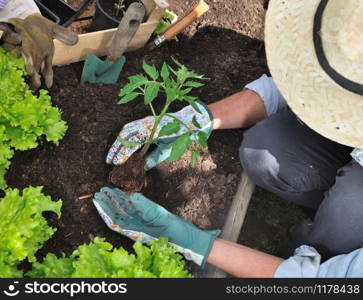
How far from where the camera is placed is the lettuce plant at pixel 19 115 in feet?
6.31

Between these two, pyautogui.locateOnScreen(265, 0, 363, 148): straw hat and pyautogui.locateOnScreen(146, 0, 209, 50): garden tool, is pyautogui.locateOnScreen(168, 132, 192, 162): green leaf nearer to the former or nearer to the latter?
pyautogui.locateOnScreen(265, 0, 363, 148): straw hat

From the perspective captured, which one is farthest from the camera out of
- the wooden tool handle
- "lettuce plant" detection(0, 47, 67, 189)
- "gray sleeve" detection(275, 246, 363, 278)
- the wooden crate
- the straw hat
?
the wooden tool handle

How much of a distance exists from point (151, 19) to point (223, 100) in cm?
51

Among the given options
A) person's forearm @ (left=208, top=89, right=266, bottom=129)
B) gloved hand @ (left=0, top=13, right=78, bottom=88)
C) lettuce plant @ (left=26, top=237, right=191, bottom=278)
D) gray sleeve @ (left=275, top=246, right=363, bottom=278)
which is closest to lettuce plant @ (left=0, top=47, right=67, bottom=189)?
gloved hand @ (left=0, top=13, right=78, bottom=88)

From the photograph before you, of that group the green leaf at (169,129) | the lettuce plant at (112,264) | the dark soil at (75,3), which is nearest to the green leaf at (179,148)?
the green leaf at (169,129)

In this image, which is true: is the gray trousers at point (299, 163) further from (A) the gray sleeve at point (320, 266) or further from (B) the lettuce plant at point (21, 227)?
(B) the lettuce plant at point (21, 227)

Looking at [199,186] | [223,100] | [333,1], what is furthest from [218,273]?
[333,1]

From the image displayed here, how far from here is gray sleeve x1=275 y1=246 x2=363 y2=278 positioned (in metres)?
1.77

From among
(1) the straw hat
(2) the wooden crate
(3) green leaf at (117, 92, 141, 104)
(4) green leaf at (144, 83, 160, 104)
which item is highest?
(1) the straw hat

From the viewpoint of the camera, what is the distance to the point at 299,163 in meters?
2.17

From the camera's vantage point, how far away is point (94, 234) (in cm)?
208

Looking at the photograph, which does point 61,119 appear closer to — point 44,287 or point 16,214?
point 16,214

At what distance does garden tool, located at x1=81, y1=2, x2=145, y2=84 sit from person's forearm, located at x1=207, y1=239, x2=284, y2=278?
89 cm

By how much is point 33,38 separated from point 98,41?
1.37 feet
